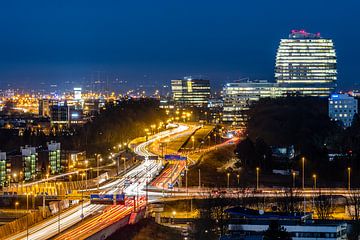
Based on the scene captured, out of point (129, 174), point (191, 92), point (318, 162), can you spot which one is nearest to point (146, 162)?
point (129, 174)

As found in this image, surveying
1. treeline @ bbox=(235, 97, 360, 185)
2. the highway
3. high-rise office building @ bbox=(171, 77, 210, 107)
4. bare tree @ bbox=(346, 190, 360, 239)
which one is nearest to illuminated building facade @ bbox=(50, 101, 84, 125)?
treeline @ bbox=(235, 97, 360, 185)

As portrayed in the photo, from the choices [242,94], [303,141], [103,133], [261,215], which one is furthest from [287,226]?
[242,94]

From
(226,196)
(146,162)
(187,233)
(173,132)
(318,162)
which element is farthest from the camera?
(173,132)

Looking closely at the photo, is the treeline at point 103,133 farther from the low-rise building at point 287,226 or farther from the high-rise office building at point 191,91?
the high-rise office building at point 191,91

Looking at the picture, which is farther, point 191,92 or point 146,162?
point 191,92

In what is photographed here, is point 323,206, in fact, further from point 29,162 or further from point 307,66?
point 307,66

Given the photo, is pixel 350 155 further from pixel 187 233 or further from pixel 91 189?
pixel 187 233

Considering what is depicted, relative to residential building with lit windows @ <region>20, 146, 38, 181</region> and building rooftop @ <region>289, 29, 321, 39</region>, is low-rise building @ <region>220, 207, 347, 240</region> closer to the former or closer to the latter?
residential building with lit windows @ <region>20, 146, 38, 181</region>

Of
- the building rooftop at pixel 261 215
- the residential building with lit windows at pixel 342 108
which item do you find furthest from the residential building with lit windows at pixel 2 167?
the residential building with lit windows at pixel 342 108
